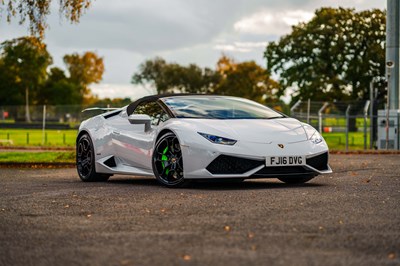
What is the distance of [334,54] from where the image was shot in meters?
64.1

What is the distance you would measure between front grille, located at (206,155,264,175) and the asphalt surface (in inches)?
9.5

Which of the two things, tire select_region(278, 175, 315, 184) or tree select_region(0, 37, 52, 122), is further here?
tree select_region(0, 37, 52, 122)

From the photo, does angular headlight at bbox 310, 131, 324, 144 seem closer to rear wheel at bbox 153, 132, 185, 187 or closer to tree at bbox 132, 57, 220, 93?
rear wheel at bbox 153, 132, 185, 187

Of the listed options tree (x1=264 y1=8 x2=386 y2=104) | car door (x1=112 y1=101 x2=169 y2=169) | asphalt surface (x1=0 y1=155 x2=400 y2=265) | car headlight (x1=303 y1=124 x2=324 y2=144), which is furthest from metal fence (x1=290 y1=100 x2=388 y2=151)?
tree (x1=264 y1=8 x2=386 y2=104)

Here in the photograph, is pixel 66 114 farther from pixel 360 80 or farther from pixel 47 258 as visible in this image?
pixel 47 258

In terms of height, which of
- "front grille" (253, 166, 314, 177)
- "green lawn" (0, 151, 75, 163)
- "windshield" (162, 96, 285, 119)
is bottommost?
"green lawn" (0, 151, 75, 163)

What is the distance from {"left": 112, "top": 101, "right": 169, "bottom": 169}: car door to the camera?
1127 cm

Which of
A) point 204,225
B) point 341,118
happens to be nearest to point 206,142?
point 204,225

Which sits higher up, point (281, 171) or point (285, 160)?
point (285, 160)

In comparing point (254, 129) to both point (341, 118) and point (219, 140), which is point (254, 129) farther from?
point (341, 118)

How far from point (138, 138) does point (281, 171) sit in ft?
7.48

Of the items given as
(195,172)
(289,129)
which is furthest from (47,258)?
(289,129)

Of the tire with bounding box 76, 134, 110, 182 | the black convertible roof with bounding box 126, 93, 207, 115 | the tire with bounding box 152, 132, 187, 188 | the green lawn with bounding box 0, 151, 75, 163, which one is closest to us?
the tire with bounding box 152, 132, 187, 188

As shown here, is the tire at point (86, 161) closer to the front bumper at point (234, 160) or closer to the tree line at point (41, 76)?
the front bumper at point (234, 160)
